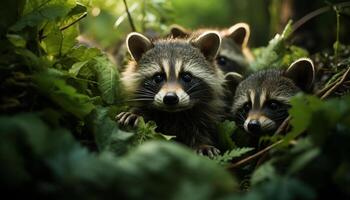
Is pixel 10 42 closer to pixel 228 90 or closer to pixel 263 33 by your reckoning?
pixel 228 90

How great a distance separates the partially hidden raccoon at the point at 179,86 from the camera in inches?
194

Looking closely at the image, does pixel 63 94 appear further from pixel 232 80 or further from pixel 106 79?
pixel 232 80

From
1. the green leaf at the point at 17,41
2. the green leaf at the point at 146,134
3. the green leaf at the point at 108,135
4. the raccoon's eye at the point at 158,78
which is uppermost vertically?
the green leaf at the point at 17,41

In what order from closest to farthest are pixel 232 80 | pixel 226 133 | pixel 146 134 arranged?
pixel 146 134, pixel 226 133, pixel 232 80

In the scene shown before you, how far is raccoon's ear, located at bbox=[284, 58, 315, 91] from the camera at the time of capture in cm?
503

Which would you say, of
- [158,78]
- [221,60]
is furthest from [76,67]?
[221,60]

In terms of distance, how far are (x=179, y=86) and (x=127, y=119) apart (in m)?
0.61

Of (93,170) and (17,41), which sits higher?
(17,41)

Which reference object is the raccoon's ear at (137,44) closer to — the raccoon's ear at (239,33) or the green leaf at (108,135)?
the green leaf at (108,135)

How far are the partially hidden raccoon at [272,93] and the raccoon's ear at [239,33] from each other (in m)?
1.84

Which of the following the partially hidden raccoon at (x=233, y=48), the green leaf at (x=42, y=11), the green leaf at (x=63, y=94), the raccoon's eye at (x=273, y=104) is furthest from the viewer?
the partially hidden raccoon at (x=233, y=48)

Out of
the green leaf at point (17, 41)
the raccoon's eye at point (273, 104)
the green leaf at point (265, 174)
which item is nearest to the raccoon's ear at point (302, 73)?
the raccoon's eye at point (273, 104)

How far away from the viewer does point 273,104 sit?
16.6 ft

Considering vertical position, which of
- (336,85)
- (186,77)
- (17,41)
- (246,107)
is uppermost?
(17,41)
